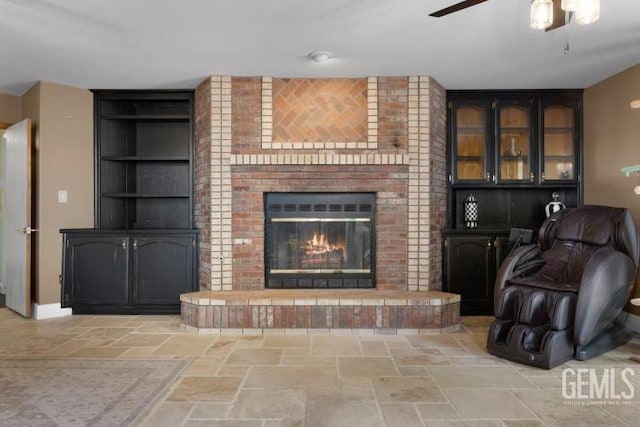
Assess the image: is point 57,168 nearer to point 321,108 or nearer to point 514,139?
point 321,108

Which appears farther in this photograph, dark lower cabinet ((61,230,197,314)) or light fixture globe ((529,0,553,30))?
dark lower cabinet ((61,230,197,314))

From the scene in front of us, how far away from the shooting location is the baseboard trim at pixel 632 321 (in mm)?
3656

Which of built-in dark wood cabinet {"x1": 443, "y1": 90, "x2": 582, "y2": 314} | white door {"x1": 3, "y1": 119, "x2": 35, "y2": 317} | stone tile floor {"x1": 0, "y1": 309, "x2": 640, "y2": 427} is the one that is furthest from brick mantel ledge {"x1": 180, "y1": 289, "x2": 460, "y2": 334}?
white door {"x1": 3, "y1": 119, "x2": 35, "y2": 317}

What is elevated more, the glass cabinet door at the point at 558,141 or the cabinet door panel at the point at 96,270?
the glass cabinet door at the point at 558,141

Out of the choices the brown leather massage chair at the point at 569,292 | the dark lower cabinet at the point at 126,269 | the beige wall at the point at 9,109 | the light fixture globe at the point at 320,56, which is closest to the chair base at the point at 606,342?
the brown leather massage chair at the point at 569,292

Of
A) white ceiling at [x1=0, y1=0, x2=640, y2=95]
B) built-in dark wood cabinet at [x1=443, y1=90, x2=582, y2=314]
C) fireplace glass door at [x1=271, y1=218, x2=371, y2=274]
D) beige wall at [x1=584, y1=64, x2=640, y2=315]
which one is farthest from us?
built-in dark wood cabinet at [x1=443, y1=90, x2=582, y2=314]

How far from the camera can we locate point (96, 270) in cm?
414

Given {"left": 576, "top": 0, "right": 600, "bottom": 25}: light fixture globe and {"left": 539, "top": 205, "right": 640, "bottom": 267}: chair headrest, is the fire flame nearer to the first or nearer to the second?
{"left": 539, "top": 205, "right": 640, "bottom": 267}: chair headrest

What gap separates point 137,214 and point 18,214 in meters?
1.13

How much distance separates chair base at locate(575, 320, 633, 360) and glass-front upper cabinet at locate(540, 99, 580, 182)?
5.70 feet

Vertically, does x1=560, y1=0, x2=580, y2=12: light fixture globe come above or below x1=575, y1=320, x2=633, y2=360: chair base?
above

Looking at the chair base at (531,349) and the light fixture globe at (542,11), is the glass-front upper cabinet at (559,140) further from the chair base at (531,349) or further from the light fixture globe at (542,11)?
the light fixture globe at (542,11)

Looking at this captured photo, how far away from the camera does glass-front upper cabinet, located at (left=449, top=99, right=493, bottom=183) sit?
174 inches

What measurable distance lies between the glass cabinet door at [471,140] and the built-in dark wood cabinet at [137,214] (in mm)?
2903
